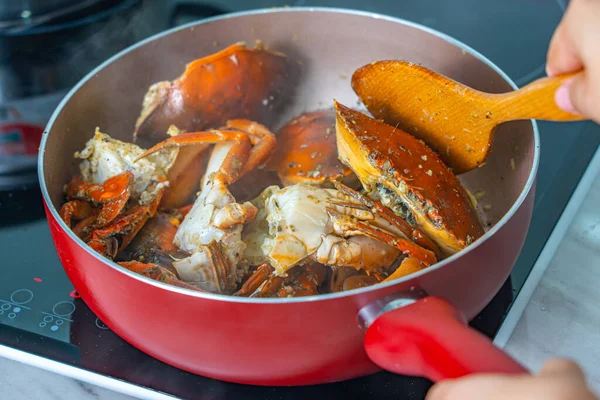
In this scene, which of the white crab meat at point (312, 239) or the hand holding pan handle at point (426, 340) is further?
the white crab meat at point (312, 239)

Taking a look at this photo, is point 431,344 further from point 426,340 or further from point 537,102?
point 537,102

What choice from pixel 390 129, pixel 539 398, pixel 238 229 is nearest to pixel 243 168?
pixel 238 229

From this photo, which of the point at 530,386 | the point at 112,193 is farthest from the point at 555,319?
the point at 112,193

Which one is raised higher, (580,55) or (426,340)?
(580,55)

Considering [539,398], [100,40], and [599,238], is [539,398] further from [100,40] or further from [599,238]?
[100,40]

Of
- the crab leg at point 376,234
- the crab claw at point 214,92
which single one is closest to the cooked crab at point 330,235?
the crab leg at point 376,234

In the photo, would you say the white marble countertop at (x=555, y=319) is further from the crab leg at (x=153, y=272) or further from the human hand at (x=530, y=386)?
the human hand at (x=530, y=386)

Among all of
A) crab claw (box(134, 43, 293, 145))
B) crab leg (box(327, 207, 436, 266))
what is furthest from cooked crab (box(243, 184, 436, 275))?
crab claw (box(134, 43, 293, 145))
